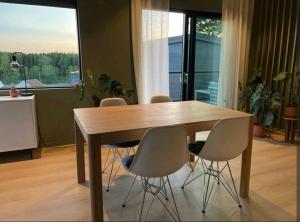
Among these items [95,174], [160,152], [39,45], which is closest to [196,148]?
[160,152]

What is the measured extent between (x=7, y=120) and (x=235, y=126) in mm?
2811

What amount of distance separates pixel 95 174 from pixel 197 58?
143 inches

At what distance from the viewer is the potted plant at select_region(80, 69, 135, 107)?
146 inches

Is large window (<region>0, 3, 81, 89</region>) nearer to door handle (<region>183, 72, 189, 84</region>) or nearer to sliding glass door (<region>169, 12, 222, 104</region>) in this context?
sliding glass door (<region>169, 12, 222, 104</region>)

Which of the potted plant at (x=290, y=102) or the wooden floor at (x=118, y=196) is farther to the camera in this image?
the potted plant at (x=290, y=102)

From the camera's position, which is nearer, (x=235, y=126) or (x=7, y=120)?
(x=235, y=126)

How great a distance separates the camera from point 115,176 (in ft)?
9.36

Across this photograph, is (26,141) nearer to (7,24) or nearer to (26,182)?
(26,182)

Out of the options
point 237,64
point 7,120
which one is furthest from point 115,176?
point 237,64

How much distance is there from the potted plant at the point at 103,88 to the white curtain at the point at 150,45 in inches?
12.5

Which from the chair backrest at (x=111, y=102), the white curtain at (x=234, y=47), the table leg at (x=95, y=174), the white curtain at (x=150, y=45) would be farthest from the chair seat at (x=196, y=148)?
the white curtain at (x=234, y=47)

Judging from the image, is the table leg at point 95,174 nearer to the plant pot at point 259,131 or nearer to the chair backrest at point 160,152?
the chair backrest at point 160,152

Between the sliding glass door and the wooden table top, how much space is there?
200cm

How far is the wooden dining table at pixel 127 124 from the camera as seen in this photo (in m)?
1.79
